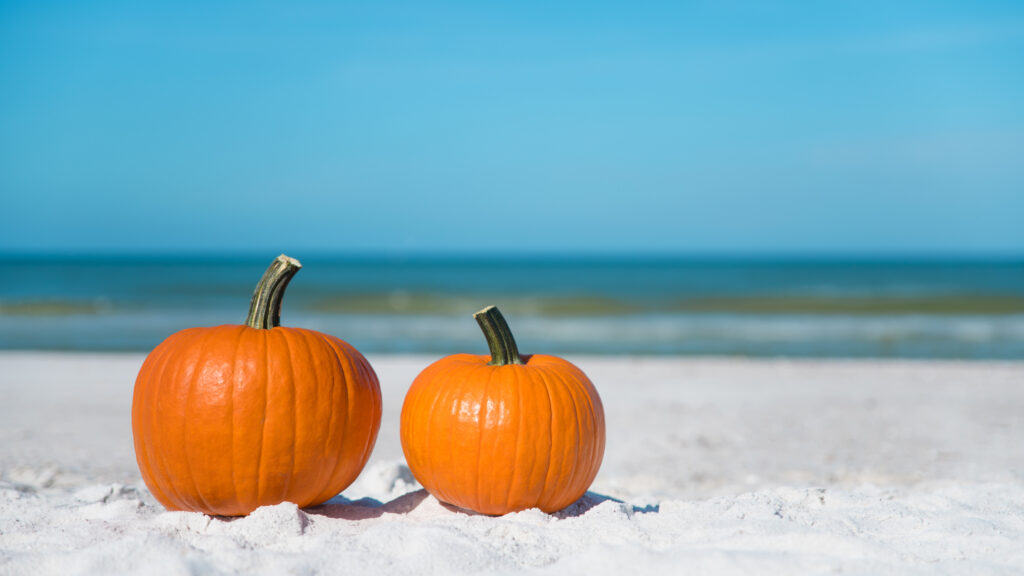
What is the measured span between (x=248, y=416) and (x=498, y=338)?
97 centimetres

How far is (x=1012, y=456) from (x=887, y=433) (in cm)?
A: 104

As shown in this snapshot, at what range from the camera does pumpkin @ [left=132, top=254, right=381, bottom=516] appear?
2.85 m

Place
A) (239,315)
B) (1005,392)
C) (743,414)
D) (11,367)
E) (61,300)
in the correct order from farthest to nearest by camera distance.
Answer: (61,300)
(239,315)
(11,367)
(1005,392)
(743,414)

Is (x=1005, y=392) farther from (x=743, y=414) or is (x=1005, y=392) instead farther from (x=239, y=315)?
(x=239, y=315)

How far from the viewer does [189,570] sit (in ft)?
7.79

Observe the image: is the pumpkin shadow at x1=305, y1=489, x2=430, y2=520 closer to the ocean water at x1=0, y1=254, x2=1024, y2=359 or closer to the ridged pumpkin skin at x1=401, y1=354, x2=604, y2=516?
the ridged pumpkin skin at x1=401, y1=354, x2=604, y2=516

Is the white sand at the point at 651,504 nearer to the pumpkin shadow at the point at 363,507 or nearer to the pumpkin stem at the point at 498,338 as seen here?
the pumpkin shadow at the point at 363,507

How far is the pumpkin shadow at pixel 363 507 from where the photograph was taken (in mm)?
3168

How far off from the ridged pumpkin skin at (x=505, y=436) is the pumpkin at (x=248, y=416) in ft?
0.94

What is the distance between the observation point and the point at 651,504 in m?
3.90

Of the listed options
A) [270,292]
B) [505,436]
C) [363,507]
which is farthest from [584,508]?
[270,292]

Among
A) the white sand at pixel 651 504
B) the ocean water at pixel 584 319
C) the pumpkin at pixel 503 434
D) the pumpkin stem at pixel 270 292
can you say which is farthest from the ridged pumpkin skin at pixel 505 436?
the ocean water at pixel 584 319

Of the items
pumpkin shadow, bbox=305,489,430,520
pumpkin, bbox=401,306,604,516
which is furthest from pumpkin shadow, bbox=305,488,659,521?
pumpkin, bbox=401,306,604,516

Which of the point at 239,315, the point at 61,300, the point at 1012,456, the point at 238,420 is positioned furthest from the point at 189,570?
the point at 61,300
